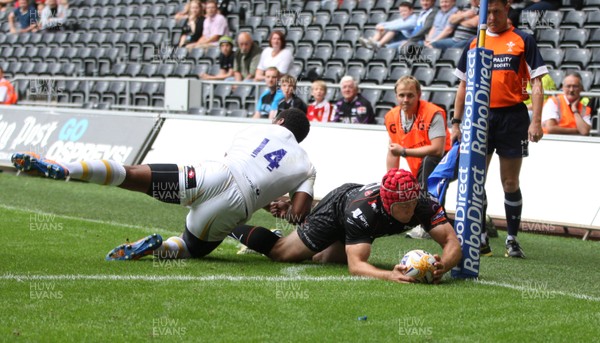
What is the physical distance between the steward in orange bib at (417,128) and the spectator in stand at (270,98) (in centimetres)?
489

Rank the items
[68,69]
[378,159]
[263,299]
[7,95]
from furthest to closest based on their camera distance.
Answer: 1. [68,69]
2. [7,95]
3. [378,159]
4. [263,299]

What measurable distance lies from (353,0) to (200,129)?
21.5ft

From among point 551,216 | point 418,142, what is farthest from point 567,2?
point 418,142

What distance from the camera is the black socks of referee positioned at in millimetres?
8453

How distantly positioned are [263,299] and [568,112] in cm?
805

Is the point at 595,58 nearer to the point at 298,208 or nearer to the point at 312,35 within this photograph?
the point at 312,35

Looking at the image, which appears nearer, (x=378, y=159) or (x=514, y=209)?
(x=514, y=209)

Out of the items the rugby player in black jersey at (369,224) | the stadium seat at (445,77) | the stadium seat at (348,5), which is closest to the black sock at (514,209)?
the rugby player in black jersey at (369,224)

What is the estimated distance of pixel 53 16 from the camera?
2823 cm

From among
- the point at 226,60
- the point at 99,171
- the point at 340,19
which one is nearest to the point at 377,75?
the point at 340,19

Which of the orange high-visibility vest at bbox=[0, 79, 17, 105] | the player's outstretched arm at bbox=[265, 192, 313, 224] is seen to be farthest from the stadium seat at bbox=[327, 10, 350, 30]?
the player's outstretched arm at bbox=[265, 192, 313, 224]

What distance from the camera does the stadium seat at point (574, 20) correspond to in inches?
671

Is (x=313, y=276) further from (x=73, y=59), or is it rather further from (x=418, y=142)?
(x=73, y=59)

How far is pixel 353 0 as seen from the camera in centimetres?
2128
